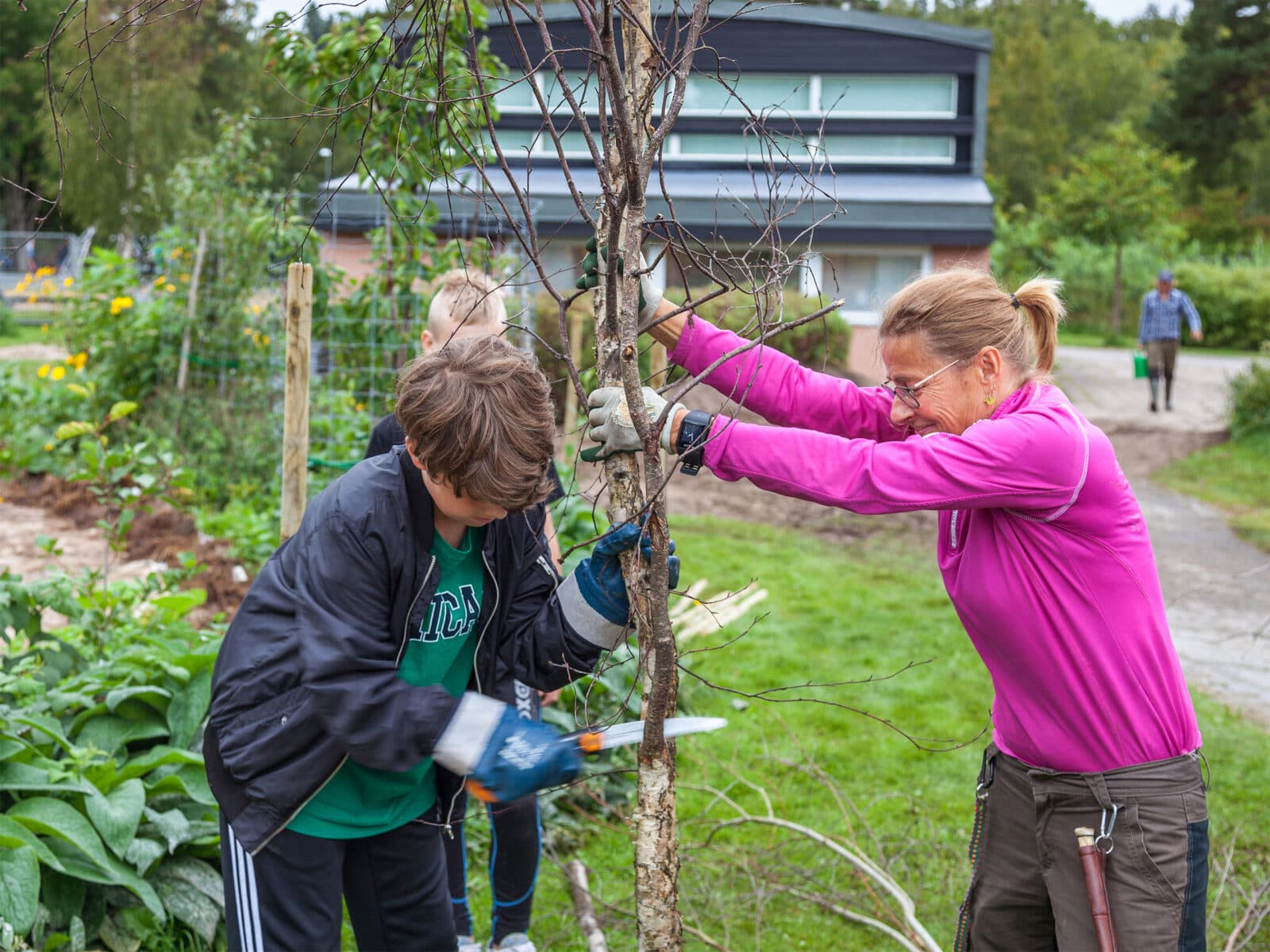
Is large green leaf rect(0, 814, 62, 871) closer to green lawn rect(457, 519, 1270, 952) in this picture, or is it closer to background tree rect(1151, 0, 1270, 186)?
green lawn rect(457, 519, 1270, 952)

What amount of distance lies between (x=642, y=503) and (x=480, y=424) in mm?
403

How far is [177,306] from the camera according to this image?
7.62 m

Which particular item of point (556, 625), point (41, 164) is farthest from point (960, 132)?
point (41, 164)

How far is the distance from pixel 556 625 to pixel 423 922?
669 mm

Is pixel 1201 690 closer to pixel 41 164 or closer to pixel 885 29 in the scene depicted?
pixel 885 29

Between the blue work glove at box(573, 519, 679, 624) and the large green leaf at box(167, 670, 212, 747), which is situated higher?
the blue work glove at box(573, 519, 679, 624)

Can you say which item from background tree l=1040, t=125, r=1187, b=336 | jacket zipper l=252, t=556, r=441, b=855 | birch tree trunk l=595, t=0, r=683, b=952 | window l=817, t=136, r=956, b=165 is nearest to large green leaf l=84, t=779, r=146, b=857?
jacket zipper l=252, t=556, r=441, b=855

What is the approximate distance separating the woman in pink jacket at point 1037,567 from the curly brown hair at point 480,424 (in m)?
0.13

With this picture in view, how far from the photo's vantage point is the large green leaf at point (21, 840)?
2482mm

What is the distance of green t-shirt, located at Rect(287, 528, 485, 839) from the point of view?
206 cm

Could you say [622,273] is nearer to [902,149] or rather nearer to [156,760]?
[156,760]

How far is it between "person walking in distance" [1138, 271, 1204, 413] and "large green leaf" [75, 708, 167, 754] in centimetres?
1342

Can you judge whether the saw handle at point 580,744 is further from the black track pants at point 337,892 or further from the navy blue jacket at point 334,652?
the black track pants at point 337,892

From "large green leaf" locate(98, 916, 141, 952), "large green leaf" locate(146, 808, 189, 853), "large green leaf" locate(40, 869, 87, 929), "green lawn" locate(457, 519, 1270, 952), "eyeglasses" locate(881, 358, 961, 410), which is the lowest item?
"green lawn" locate(457, 519, 1270, 952)
